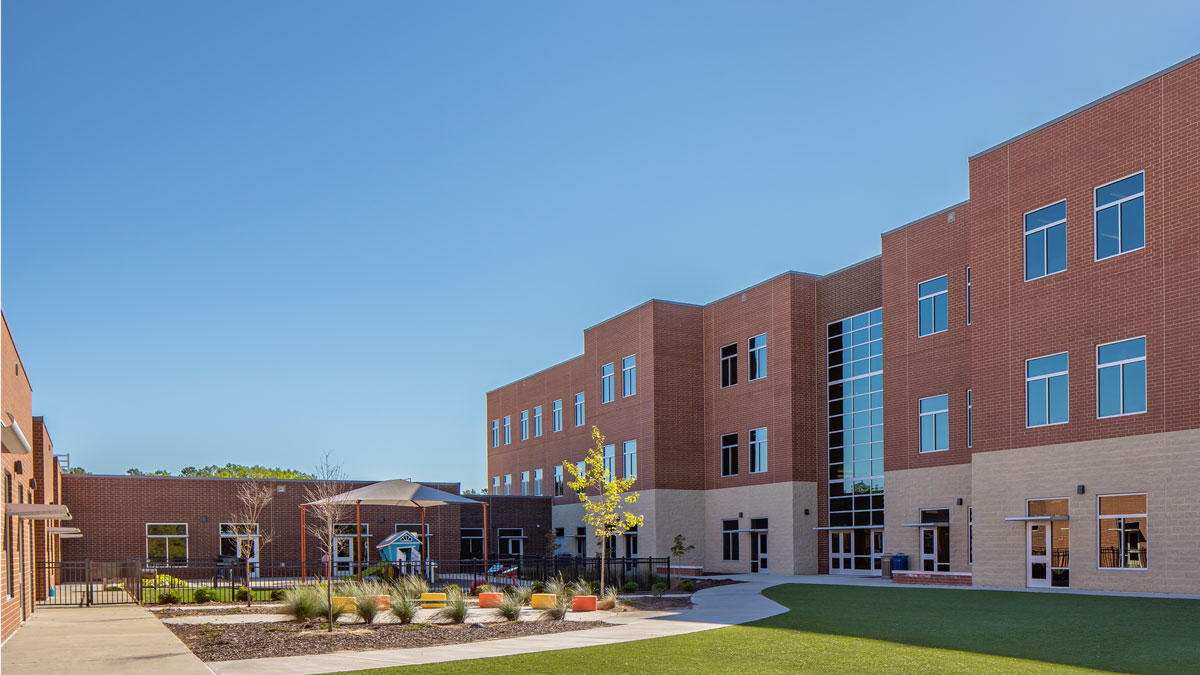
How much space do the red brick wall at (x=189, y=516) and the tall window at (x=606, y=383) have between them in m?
9.61

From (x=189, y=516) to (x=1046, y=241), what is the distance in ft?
119

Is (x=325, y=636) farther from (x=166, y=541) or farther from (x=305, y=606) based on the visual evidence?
(x=166, y=541)

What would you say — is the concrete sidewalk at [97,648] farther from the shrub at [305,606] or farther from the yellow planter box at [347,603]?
the yellow planter box at [347,603]

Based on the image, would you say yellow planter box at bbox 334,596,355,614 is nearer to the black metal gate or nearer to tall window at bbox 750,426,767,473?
the black metal gate

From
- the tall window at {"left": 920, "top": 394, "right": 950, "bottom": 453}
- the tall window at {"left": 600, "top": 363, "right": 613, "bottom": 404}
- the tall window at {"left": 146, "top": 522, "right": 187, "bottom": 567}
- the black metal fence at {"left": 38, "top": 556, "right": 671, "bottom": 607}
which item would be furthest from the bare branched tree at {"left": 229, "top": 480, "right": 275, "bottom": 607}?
the tall window at {"left": 920, "top": 394, "right": 950, "bottom": 453}

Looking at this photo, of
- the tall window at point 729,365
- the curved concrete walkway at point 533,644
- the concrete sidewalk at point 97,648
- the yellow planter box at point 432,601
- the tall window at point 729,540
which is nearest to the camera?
the concrete sidewalk at point 97,648

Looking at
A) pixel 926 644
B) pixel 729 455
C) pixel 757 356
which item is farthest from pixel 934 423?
pixel 926 644

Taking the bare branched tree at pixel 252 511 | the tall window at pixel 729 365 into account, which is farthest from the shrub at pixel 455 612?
the tall window at pixel 729 365

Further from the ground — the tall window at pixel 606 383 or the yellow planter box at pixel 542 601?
the tall window at pixel 606 383

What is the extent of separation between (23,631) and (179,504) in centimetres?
2798

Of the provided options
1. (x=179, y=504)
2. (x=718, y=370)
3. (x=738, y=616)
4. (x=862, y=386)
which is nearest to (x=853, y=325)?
(x=862, y=386)

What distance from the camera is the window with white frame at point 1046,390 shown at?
27.8 metres

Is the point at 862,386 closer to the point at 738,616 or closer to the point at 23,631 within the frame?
the point at 738,616

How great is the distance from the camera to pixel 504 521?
186ft
